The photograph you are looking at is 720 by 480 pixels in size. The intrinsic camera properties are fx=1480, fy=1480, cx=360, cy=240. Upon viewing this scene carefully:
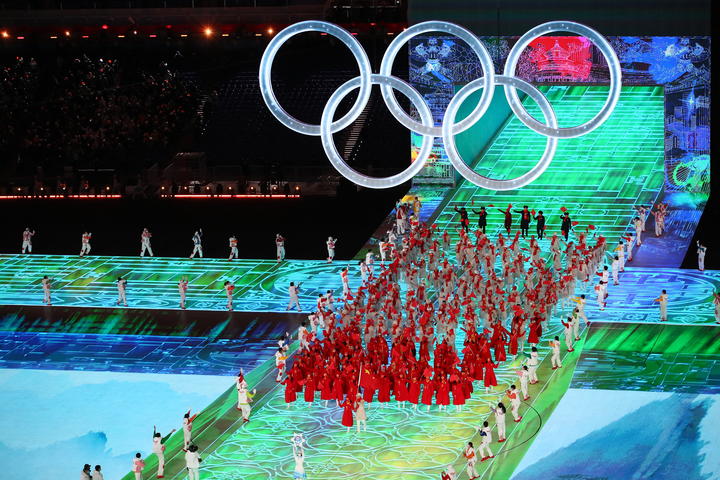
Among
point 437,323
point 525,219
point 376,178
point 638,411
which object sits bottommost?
point 638,411

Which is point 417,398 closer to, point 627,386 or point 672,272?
point 627,386

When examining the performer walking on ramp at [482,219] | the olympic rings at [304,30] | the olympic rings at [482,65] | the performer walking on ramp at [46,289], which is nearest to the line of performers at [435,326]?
the performer walking on ramp at [482,219]

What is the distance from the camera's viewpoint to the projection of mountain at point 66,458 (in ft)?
112

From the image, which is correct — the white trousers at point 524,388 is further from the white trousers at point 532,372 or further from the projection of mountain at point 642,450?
the projection of mountain at point 642,450

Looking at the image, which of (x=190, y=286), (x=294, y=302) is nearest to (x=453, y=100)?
(x=294, y=302)

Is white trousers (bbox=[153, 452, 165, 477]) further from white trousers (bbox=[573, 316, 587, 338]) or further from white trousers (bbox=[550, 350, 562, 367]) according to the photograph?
white trousers (bbox=[573, 316, 587, 338])

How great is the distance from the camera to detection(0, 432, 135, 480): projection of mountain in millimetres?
34156

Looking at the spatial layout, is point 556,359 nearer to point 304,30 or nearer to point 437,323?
point 437,323

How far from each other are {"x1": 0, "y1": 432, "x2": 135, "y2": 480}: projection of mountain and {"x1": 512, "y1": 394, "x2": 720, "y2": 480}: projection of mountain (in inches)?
368

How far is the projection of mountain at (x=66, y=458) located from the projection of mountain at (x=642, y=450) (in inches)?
368

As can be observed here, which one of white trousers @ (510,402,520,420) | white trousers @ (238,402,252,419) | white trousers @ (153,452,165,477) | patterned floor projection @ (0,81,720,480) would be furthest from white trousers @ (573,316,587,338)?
white trousers @ (153,452,165,477)

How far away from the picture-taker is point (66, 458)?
34.9m

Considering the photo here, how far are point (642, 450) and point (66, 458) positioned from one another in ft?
44.1

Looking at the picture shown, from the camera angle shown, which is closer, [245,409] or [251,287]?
[245,409]
